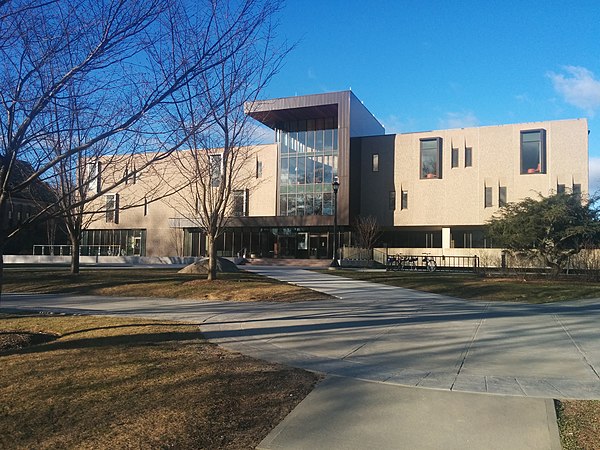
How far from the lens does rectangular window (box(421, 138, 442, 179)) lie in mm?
45031

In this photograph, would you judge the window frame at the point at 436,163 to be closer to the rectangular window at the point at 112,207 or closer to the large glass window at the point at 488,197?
the large glass window at the point at 488,197

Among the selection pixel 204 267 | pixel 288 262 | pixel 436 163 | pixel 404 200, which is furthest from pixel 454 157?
pixel 204 267

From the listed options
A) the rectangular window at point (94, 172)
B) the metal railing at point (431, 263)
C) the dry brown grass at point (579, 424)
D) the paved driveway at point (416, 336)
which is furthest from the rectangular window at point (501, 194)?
the dry brown grass at point (579, 424)

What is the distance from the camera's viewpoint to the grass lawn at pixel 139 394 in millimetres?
4172

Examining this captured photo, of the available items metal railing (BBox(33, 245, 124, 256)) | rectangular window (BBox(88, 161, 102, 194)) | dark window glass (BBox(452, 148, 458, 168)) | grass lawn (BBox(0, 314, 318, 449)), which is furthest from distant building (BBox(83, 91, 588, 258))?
grass lawn (BBox(0, 314, 318, 449))

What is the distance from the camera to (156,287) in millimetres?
17469

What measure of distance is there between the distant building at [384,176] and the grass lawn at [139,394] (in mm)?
35484

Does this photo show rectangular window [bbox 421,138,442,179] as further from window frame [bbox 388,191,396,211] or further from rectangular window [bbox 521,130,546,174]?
rectangular window [bbox 521,130,546,174]

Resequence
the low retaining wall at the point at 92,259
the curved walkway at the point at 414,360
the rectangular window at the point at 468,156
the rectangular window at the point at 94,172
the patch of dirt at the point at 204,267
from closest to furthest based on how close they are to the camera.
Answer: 1. the curved walkway at the point at 414,360
2. the rectangular window at the point at 94,172
3. the patch of dirt at the point at 204,267
4. the rectangular window at the point at 468,156
5. the low retaining wall at the point at 92,259

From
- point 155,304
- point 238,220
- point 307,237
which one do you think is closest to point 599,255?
point 155,304

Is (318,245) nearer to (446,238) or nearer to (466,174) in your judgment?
(446,238)

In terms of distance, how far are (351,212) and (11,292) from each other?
33.3 metres

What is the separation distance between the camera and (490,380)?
240 inches

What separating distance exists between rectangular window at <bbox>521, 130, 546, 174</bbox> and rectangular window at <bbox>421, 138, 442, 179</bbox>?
688 cm
